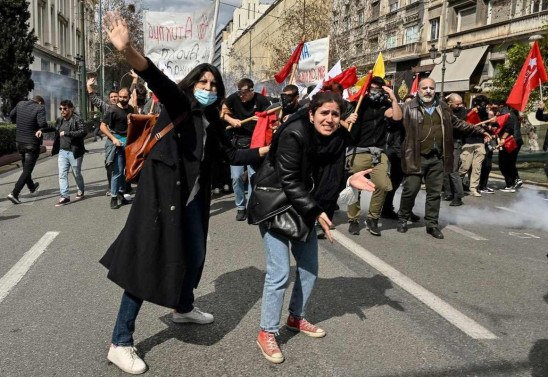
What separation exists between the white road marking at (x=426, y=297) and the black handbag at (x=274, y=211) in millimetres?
1439

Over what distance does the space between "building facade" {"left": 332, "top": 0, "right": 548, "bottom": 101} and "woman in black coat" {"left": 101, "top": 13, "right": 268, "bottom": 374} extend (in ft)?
74.2

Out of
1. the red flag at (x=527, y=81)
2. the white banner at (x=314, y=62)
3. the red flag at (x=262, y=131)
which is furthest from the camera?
the white banner at (x=314, y=62)

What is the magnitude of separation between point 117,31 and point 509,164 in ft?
34.5

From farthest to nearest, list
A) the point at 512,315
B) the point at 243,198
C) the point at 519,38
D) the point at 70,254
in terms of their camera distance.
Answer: the point at 519,38, the point at 243,198, the point at 70,254, the point at 512,315

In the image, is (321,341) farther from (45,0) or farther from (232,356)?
(45,0)

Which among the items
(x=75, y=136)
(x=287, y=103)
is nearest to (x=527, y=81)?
(x=287, y=103)

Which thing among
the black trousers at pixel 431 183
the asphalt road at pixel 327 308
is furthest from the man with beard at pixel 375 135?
the asphalt road at pixel 327 308

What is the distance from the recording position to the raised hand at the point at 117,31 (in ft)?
8.46

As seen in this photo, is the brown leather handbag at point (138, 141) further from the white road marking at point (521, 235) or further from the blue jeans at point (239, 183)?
the white road marking at point (521, 235)

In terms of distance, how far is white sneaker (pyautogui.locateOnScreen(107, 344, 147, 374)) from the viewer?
117 inches

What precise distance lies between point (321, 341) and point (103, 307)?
1689 mm

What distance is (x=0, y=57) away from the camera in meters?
23.6

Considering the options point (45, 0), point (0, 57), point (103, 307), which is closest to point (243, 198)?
point (103, 307)

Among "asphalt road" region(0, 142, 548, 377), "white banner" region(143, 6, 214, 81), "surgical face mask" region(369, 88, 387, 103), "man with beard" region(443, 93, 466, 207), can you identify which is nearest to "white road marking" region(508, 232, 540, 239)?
"asphalt road" region(0, 142, 548, 377)
